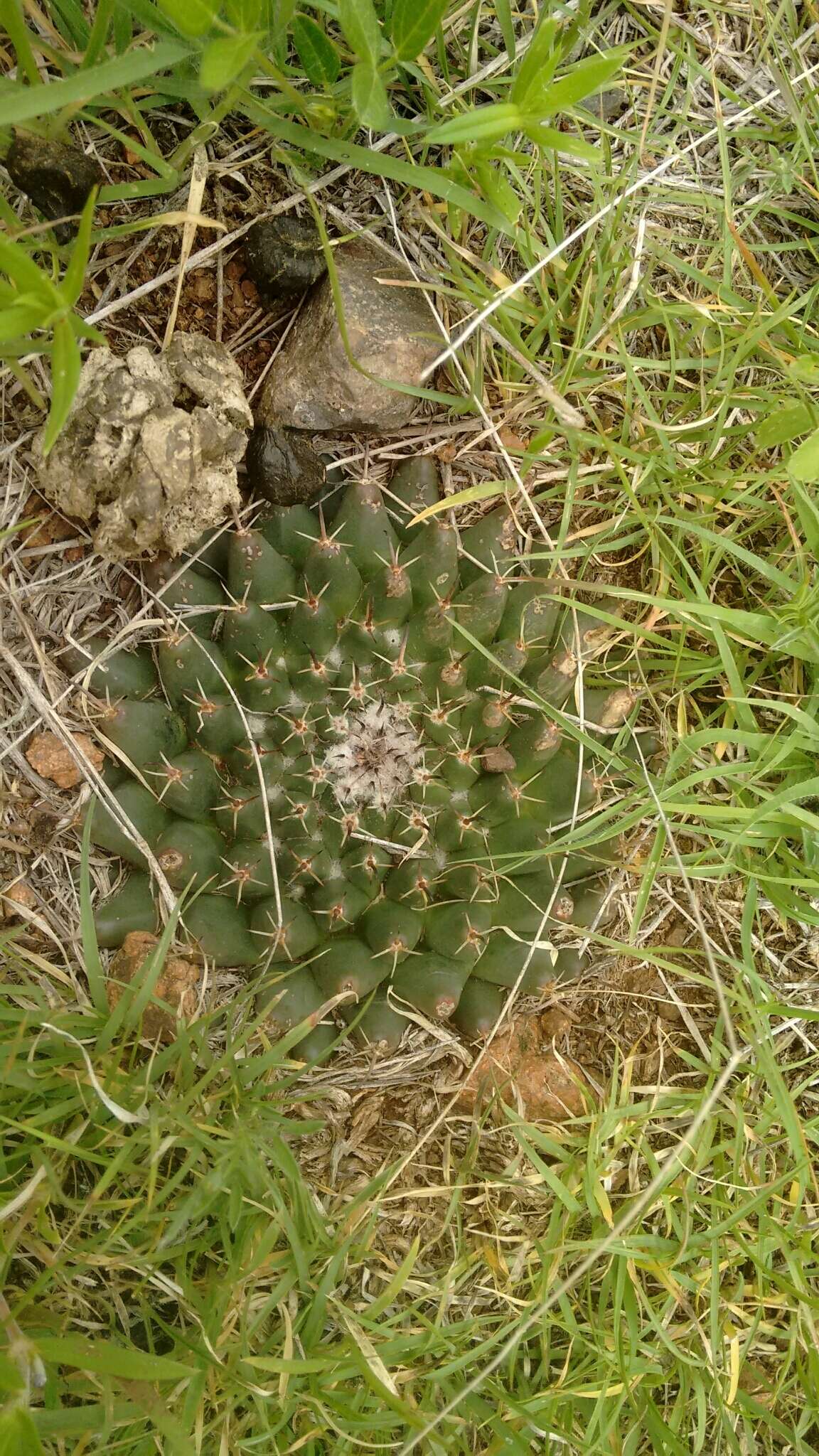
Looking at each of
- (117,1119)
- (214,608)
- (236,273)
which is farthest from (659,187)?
(117,1119)

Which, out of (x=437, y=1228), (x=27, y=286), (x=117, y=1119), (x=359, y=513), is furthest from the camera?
(x=437, y=1228)

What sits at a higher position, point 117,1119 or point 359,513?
point 359,513

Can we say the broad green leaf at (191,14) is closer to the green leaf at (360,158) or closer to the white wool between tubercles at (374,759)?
the green leaf at (360,158)

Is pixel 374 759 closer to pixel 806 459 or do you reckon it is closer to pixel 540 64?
pixel 806 459

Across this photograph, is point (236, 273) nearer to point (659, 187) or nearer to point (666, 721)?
point (659, 187)

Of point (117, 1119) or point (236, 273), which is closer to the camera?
point (117, 1119)

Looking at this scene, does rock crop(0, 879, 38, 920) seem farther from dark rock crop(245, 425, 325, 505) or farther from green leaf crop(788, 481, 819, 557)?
green leaf crop(788, 481, 819, 557)

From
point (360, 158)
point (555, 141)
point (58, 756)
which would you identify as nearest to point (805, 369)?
point (555, 141)
